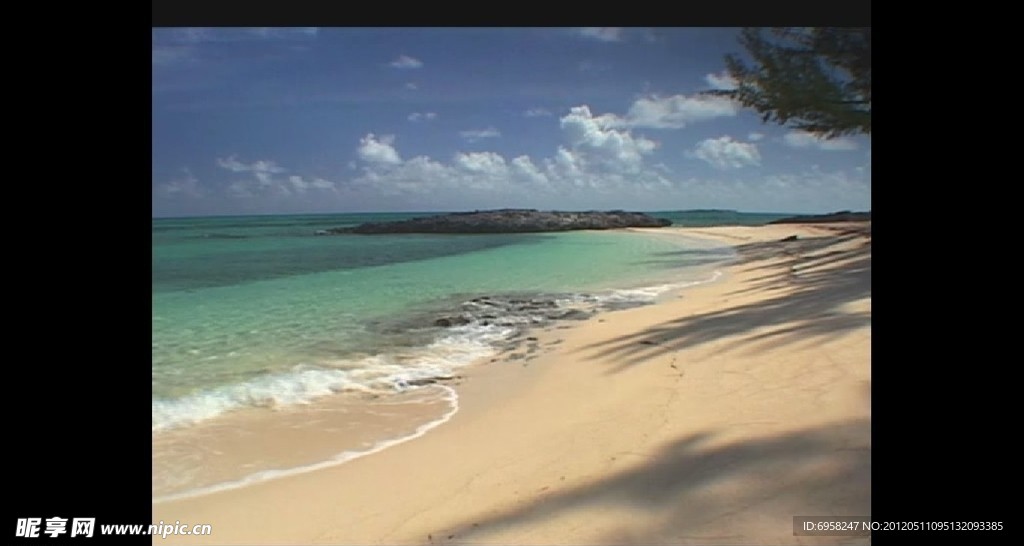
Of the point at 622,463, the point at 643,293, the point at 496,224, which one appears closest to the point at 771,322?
the point at 622,463

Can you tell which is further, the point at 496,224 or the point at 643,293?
the point at 496,224

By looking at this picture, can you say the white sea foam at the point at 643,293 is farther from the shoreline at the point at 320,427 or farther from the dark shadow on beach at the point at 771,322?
the shoreline at the point at 320,427

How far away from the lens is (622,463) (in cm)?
214

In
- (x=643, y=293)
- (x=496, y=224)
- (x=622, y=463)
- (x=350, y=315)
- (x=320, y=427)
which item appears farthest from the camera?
(x=496, y=224)

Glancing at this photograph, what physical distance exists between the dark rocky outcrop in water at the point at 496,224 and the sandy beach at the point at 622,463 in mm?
22314

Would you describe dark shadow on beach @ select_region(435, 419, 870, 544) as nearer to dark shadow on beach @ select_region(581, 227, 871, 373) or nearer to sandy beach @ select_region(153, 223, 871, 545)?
sandy beach @ select_region(153, 223, 871, 545)

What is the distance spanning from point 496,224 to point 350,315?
1947 centimetres

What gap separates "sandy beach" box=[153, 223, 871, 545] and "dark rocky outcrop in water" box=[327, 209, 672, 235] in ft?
73.2

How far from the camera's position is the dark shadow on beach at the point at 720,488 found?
1698 millimetres

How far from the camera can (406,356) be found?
4.45 meters

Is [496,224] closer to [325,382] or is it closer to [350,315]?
[350,315]

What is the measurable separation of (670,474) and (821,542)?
48 centimetres
